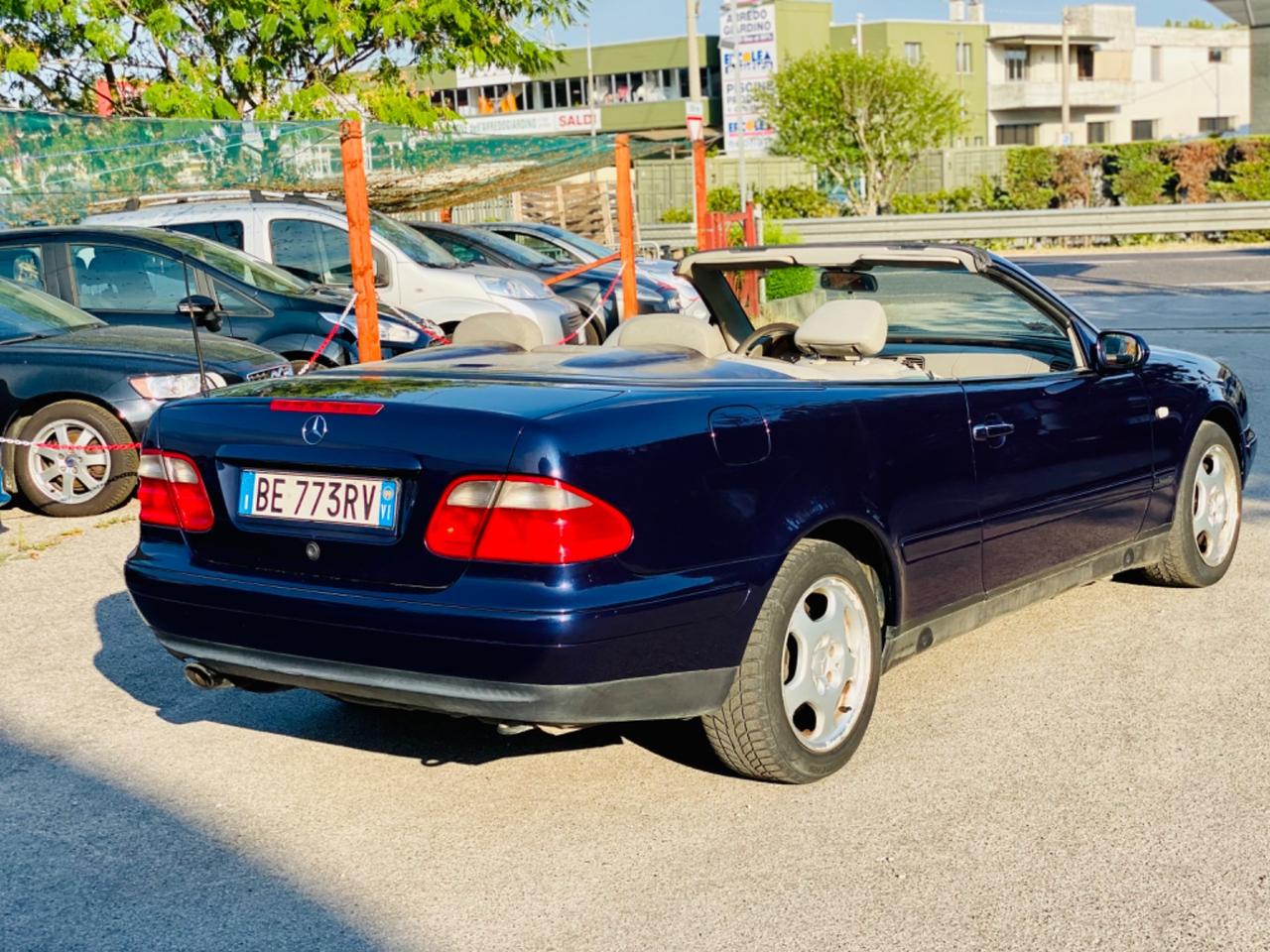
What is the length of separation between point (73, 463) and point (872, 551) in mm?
6049

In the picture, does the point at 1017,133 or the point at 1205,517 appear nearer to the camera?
the point at 1205,517

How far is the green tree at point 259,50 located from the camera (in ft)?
65.3

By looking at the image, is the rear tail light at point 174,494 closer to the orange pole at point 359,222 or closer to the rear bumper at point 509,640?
the rear bumper at point 509,640

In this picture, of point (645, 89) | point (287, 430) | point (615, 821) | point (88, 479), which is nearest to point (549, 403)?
point (287, 430)

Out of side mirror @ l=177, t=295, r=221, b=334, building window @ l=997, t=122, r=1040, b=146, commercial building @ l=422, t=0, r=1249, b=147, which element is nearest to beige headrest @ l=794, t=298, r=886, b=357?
side mirror @ l=177, t=295, r=221, b=334

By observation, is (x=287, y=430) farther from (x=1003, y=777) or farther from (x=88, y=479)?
(x=88, y=479)

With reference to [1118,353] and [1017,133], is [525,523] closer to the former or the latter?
[1118,353]

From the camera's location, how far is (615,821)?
445cm

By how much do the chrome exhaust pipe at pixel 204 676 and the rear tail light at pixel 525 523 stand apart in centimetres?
94

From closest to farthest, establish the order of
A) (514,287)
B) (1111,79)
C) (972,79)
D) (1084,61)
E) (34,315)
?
(34,315) → (514,287) → (972,79) → (1084,61) → (1111,79)

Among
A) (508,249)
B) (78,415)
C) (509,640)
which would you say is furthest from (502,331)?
(508,249)

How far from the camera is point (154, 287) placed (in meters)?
11.8

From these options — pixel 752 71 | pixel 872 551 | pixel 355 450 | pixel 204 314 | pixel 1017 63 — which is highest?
pixel 1017 63

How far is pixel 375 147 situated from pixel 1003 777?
13.0 m
